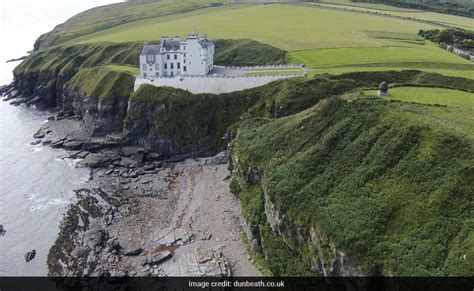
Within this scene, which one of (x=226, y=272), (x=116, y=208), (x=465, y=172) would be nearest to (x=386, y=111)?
(x=465, y=172)

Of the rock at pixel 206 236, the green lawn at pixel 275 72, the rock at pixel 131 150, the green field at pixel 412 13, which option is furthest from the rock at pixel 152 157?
the green field at pixel 412 13

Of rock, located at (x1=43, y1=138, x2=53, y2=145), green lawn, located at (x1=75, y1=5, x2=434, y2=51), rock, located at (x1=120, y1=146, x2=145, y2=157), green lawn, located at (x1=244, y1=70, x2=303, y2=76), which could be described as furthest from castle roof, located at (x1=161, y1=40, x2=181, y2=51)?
rock, located at (x1=43, y1=138, x2=53, y2=145)

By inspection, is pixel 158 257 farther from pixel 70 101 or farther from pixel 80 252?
pixel 70 101

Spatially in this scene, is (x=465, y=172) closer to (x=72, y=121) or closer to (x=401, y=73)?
(x=401, y=73)

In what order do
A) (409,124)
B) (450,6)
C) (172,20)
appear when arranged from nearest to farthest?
(409,124) < (172,20) < (450,6)

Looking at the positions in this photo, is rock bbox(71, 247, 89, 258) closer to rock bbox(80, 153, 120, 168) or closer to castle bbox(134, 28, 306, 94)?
rock bbox(80, 153, 120, 168)

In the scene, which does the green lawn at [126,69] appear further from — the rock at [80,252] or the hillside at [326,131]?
the rock at [80,252]

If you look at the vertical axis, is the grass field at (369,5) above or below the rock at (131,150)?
above
